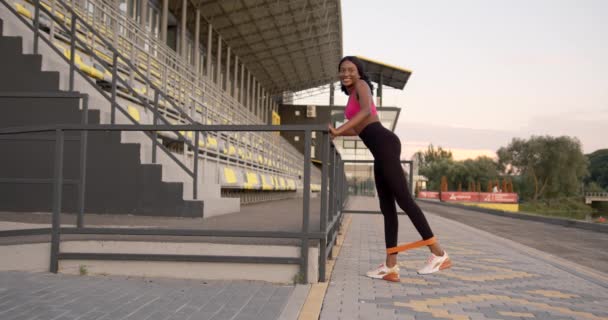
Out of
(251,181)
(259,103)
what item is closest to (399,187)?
(251,181)

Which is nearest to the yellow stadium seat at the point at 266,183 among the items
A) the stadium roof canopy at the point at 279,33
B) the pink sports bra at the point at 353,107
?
the pink sports bra at the point at 353,107

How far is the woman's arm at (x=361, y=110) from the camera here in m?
4.50

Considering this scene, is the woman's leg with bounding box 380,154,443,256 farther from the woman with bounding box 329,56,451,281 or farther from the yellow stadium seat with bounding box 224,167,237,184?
the yellow stadium seat with bounding box 224,167,237,184

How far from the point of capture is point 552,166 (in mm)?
84250

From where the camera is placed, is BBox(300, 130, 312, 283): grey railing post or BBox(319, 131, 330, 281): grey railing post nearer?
BBox(300, 130, 312, 283): grey railing post

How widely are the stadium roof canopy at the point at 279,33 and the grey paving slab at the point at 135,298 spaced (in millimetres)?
25685

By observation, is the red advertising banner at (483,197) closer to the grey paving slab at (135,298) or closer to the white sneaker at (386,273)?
the white sneaker at (386,273)

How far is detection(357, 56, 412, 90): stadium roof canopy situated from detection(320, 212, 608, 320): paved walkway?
4720cm

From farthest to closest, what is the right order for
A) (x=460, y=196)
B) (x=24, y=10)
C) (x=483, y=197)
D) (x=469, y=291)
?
(x=460, y=196) → (x=483, y=197) → (x=24, y=10) → (x=469, y=291)

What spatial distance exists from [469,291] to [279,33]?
113 feet

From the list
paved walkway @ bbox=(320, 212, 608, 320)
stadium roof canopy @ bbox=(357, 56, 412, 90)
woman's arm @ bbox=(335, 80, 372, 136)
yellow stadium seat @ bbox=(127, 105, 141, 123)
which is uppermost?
stadium roof canopy @ bbox=(357, 56, 412, 90)

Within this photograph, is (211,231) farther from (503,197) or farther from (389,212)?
(503,197)

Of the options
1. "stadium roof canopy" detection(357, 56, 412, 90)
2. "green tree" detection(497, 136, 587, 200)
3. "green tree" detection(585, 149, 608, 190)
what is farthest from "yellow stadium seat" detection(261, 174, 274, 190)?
"green tree" detection(585, 149, 608, 190)

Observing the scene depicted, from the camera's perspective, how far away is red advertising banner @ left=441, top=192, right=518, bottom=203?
68.5 m
